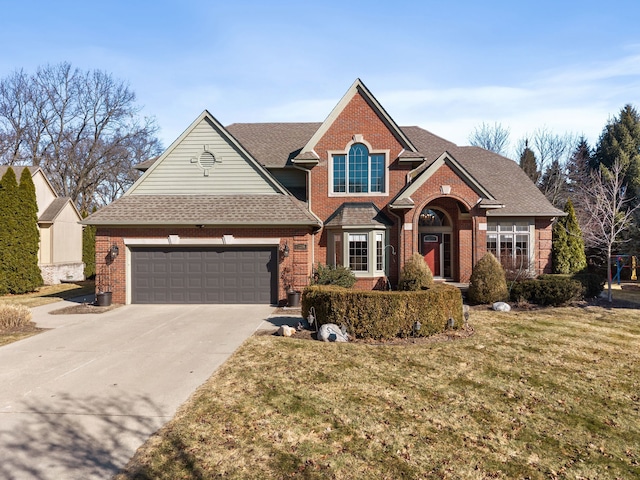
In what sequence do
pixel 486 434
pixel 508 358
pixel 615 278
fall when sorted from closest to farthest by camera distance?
pixel 486 434 → pixel 508 358 → pixel 615 278

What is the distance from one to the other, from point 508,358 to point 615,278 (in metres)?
22.6

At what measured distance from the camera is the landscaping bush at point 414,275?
589 inches

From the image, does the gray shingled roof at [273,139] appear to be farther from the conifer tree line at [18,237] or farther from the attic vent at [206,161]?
the conifer tree line at [18,237]

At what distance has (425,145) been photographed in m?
22.0

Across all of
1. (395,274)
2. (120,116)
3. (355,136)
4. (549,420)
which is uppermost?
(120,116)

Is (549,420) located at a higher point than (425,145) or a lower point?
lower

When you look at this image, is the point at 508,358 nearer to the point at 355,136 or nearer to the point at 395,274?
the point at 395,274

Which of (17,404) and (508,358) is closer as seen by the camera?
(17,404)

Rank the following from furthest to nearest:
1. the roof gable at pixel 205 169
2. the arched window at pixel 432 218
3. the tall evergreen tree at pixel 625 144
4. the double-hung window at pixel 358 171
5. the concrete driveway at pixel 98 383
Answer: the tall evergreen tree at pixel 625 144
the arched window at pixel 432 218
the double-hung window at pixel 358 171
the roof gable at pixel 205 169
the concrete driveway at pixel 98 383

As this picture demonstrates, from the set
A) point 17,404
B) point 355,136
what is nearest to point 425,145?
point 355,136

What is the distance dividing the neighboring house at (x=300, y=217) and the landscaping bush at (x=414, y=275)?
1.56 metres

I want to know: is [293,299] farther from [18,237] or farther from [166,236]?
[18,237]

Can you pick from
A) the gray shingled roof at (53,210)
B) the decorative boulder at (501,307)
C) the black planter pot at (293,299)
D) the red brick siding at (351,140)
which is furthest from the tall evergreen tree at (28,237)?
the decorative boulder at (501,307)

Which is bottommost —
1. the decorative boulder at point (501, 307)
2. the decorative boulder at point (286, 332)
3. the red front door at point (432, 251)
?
the decorative boulder at point (286, 332)
